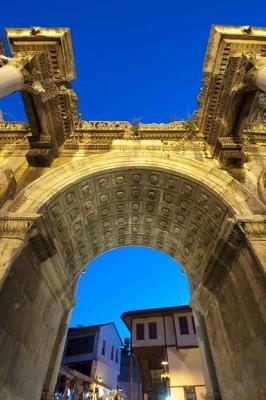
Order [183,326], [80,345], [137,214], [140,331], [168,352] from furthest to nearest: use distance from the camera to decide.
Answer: [80,345], [140,331], [183,326], [168,352], [137,214]

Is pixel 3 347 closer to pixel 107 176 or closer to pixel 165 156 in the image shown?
pixel 107 176

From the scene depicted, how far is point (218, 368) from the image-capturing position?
27.6 feet

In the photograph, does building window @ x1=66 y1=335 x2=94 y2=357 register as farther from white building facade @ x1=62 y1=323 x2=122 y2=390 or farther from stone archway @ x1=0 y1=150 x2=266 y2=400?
stone archway @ x1=0 y1=150 x2=266 y2=400

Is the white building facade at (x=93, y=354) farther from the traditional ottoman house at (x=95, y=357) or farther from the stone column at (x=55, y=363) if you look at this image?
the stone column at (x=55, y=363)

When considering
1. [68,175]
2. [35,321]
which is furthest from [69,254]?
[68,175]

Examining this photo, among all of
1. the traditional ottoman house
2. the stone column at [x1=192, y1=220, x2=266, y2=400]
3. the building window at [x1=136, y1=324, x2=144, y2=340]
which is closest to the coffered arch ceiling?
the stone column at [x1=192, y1=220, x2=266, y2=400]

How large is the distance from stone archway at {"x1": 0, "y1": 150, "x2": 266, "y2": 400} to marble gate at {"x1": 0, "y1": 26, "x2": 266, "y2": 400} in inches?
1.7

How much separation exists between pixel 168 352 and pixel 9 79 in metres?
23.2

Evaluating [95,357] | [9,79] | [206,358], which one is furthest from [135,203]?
[95,357]

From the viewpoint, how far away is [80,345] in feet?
98.2

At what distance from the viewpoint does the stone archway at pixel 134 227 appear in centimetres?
603

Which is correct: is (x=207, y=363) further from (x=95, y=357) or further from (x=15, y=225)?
(x=95, y=357)

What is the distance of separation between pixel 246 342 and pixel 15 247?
6.06 metres

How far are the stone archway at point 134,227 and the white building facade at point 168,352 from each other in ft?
46.1
